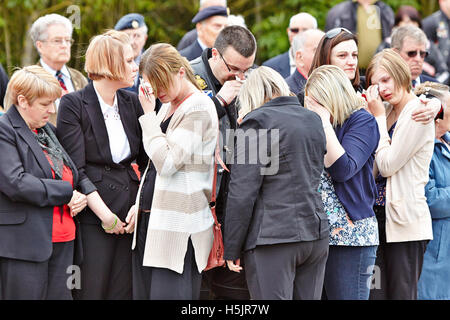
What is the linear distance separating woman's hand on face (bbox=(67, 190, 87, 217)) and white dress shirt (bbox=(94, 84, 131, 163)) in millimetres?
331

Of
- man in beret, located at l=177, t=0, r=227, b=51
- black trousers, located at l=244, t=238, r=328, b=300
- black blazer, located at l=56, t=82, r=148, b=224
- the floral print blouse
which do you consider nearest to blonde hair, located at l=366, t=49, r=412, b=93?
the floral print blouse

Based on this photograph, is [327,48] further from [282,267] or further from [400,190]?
[282,267]

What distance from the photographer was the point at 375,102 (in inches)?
176

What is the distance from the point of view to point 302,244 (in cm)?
356

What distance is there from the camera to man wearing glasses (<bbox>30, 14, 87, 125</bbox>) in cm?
545

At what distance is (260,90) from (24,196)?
57.0 inches

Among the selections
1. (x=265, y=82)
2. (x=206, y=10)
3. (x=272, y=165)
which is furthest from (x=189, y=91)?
(x=206, y=10)

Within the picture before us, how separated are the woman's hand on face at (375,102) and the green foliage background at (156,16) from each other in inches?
174

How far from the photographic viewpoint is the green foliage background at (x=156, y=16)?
902 centimetres

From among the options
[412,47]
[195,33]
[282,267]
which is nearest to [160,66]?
[282,267]

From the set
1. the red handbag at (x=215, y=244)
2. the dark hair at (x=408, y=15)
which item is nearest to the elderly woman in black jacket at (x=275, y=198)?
the red handbag at (x=215, y=244)

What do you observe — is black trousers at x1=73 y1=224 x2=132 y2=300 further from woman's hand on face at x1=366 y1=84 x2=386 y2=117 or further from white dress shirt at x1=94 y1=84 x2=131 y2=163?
woman's hand on face at x1=366 y1=84 x2=386 y2=117
